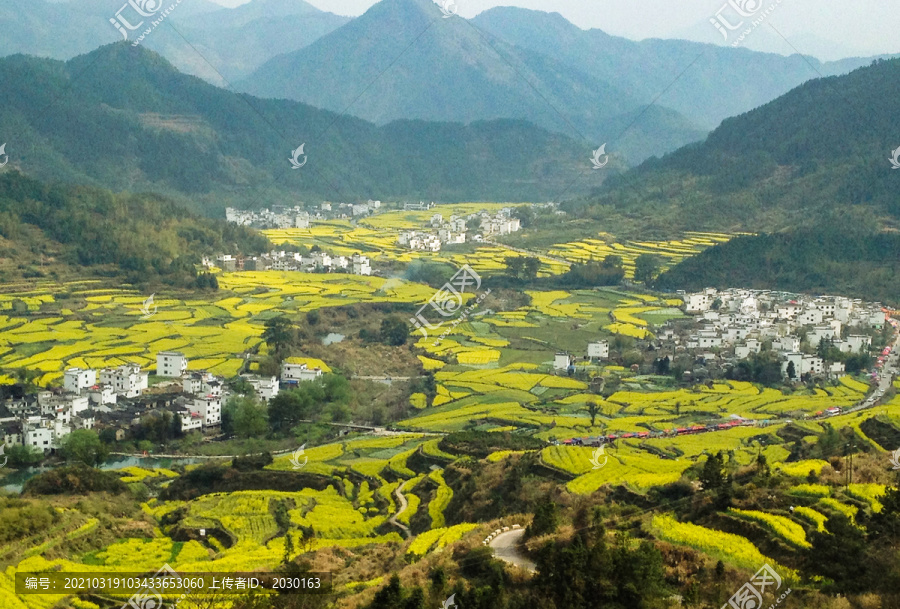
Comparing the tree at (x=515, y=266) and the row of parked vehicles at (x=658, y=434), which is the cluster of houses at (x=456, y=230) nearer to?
the tree at (x=515, y=266)

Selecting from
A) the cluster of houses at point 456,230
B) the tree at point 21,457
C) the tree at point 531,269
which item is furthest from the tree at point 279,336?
the cluster of houses at point 456,230

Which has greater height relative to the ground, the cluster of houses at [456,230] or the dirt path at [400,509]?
the cluster of houses at [456,230]

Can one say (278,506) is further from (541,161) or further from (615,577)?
(541,161)

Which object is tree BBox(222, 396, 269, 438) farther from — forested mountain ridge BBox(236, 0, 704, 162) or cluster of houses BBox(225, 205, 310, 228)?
forested mountain ridge BBox(236, 0, 704, 162)

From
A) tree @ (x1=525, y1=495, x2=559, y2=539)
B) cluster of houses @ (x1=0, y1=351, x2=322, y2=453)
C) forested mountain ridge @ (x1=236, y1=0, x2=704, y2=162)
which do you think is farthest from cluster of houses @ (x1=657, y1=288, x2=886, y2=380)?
forested mountain ridge @ (x1=236, y1=0, x2=704, y2=162)

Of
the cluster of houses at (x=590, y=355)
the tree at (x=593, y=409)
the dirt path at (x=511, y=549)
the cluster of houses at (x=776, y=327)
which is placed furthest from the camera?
the cluster of houses at (x=590, y=355)

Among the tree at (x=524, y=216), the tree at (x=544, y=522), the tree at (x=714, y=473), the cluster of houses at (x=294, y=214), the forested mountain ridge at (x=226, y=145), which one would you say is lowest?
the tree at (x=544, y=522)

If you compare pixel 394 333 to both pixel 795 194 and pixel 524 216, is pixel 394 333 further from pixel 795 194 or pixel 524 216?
pixel 524 216
